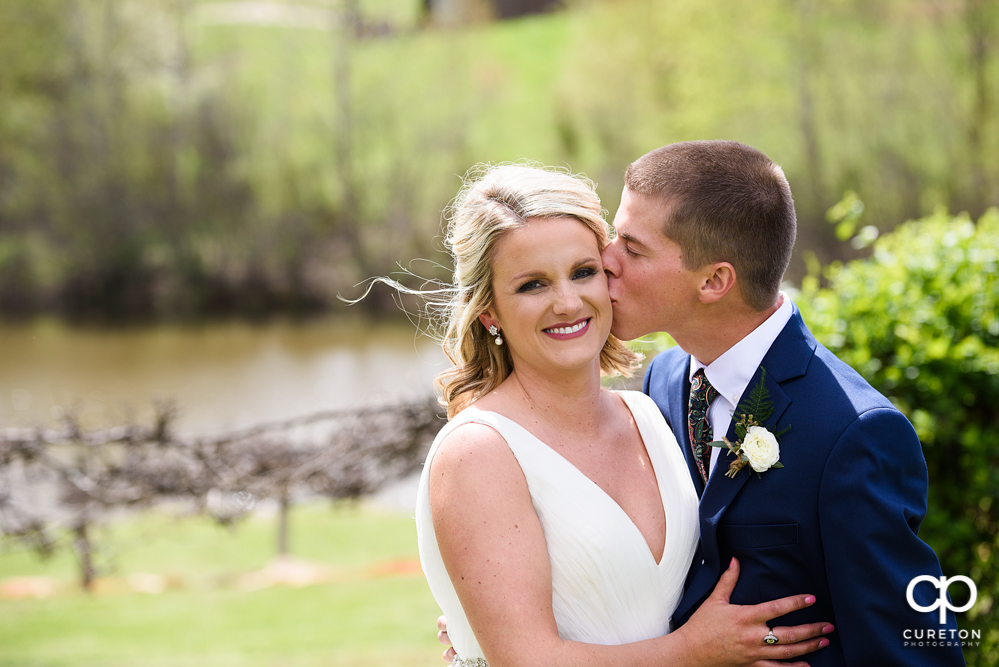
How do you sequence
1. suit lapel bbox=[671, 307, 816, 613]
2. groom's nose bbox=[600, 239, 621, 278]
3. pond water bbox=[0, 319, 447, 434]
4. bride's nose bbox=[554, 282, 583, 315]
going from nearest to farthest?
suit lapel bbox=[671, 307, 816, 613], bride's nose bbox=[554, 282, 583, 315], groom's nose bbox=[600, 239, 621, 278], pond water bbox=[0, 319, 447, 434]

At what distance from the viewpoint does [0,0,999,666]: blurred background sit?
637cm

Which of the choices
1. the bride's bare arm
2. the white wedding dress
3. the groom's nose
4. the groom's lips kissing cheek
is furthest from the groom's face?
the bride's bare arm

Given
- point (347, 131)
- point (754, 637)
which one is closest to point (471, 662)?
point (754, 637)

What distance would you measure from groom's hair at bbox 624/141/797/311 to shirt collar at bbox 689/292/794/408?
0.07 m

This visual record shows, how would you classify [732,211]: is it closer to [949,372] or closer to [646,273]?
[646,273]

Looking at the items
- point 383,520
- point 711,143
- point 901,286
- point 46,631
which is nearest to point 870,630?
point 711,143

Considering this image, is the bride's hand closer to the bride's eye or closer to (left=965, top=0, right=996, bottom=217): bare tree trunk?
the bride's eye

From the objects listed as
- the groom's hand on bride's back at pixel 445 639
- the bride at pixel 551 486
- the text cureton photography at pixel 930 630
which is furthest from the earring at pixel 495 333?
the text cureton photography at pixel 930 630

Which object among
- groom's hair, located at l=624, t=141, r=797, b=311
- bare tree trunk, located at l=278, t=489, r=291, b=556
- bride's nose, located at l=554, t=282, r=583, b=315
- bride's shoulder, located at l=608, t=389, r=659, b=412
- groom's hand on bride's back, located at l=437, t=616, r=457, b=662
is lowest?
bare tree trunk, located at l=278, t=489, r=291, b=556

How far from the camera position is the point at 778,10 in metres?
24.7

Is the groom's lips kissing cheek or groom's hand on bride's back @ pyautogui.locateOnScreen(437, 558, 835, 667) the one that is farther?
the groom's lips kissing cheek

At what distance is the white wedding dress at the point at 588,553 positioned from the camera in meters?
2.38

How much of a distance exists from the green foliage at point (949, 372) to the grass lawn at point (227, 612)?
3970 mm

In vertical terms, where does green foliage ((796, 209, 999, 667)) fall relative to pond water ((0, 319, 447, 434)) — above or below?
above
